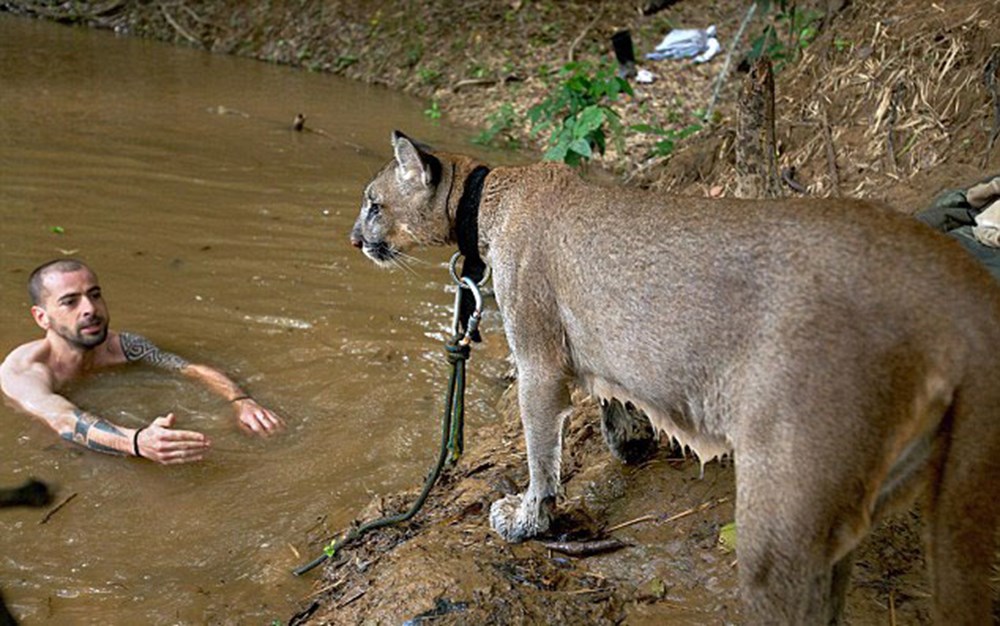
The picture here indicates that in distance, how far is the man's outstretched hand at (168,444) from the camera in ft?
19.9

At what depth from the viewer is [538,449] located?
4375 millimetres

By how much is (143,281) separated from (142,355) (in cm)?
145

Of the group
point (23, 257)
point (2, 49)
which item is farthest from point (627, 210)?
point (2, 49)

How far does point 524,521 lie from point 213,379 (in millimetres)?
3546

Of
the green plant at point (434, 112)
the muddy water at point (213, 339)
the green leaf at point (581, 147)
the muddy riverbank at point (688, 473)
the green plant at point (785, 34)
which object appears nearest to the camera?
the muddy riverbank at point (688, 473)

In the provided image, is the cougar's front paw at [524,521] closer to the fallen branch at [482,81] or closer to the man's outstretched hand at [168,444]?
the man's outstretched hand at [168,444]

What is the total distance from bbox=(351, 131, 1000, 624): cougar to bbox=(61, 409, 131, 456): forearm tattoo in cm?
360

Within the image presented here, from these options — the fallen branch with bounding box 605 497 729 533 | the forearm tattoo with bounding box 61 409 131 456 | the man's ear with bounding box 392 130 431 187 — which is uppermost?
the man's ear with bounding box 392 130 431 187

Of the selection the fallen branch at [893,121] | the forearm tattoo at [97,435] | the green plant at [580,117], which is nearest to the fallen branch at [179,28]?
the green plant at [580,117]

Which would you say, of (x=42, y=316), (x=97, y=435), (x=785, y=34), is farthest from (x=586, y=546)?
(x=785, y=34)

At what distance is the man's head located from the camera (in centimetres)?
700

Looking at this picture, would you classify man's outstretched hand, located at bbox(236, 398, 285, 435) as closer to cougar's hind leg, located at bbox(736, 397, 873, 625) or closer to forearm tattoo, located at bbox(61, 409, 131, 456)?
forearm tattoo, located at bbox(61, 409, 131, 456)

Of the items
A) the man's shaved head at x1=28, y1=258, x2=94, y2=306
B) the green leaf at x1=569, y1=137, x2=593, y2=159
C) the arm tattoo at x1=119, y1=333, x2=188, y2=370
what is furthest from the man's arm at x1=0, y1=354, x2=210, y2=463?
the green leaf at x1=569, y1=137, x2=593, y2=159

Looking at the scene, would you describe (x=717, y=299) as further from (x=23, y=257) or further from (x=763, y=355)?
(x=23, y=257)
